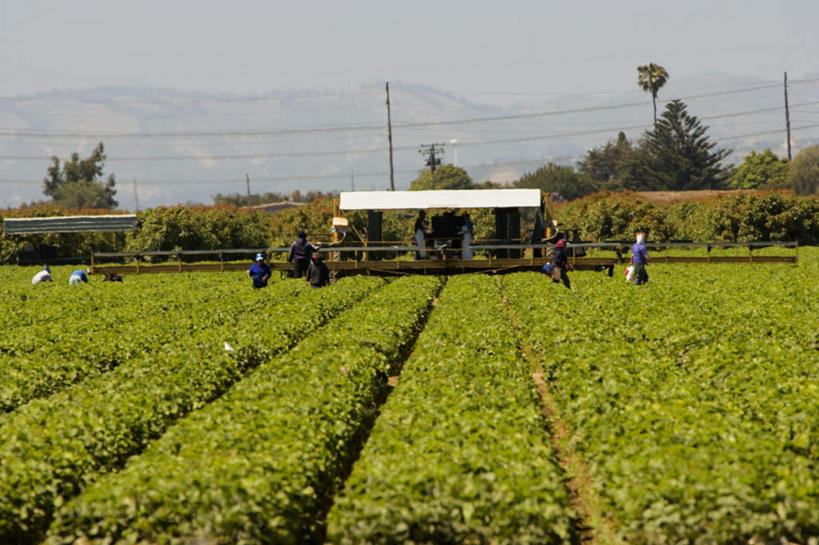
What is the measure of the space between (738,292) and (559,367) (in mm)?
13424

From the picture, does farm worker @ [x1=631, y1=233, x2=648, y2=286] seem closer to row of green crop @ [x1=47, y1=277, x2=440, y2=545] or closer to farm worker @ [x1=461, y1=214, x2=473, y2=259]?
farm worker @ [x1=461, y1=214, x2=473, y2=259]

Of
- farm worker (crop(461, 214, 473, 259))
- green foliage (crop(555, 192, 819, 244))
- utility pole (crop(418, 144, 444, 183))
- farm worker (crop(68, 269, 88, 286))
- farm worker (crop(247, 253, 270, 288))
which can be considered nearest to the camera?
farm worker (crop(247, 253, 270, 288))

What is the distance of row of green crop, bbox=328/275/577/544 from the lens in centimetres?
727

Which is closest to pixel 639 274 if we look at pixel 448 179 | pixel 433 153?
pixel 433 153

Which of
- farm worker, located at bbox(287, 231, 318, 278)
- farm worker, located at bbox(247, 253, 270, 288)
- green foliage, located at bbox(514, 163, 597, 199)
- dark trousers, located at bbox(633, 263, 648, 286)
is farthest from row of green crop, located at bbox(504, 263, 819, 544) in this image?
green foliage, located at bbox(514, 163, 597, 199)

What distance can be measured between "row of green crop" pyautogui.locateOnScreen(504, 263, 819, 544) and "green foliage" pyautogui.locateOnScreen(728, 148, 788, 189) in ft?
405

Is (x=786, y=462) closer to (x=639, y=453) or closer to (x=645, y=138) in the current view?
(x=639, y=453)

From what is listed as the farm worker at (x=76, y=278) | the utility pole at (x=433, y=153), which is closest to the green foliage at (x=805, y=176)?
the utility pole at (x=433, y=153)

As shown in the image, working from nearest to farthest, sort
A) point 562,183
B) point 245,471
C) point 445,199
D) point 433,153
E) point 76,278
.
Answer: point 245,471
point 76,278
point 445,199
point 433,153
point 562,183

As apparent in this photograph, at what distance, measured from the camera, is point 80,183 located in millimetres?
162000

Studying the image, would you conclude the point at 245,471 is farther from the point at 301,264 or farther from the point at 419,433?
the point at 301,264

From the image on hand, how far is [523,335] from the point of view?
1869 centimetres

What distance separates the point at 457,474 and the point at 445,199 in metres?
29.0

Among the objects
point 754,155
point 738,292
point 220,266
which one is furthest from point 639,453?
point 754,155
